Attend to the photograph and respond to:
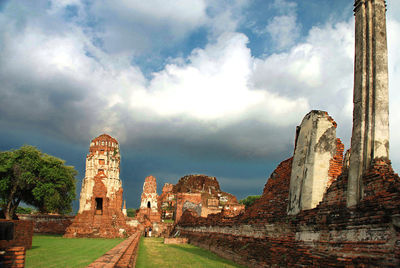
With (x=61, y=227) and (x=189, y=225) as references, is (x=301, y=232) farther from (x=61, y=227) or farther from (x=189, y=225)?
(x=61, y=227)

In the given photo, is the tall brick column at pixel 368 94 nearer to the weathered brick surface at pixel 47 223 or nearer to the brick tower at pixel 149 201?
the weathered brick surface at pixel 47 223

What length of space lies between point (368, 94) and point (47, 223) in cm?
2641

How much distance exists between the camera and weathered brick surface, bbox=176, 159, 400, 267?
4.46m

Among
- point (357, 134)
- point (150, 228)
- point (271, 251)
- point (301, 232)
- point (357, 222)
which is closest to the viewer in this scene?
point (357, 222)

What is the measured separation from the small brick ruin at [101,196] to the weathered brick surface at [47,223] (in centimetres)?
305

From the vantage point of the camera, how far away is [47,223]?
26.0 metres

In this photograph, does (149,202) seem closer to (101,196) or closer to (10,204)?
(101,196)

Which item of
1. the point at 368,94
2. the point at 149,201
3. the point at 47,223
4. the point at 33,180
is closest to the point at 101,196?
the point at 33,180

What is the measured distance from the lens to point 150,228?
26.4 metres

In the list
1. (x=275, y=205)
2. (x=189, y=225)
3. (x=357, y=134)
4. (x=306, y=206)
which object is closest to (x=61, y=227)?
(x=189, y=225)

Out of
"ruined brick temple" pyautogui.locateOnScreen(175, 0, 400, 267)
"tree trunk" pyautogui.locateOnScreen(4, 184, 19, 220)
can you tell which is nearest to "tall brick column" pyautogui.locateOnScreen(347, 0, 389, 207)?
"ruined brick temple" pyautogui.locateOnScreen(175, 0, 400, 267)

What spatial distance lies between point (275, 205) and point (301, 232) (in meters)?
2.20

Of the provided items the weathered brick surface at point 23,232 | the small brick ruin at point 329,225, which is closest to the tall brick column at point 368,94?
the small brick ruin at point 329,225

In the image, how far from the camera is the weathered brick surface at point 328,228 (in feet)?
14.6
